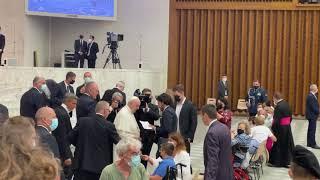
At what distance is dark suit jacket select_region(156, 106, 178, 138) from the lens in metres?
7.41

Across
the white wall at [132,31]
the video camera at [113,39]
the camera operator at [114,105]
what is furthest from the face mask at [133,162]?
the white wall at [132,31]

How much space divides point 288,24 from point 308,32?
0.78 metres

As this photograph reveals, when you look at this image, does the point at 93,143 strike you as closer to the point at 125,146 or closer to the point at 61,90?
the point at 125,146

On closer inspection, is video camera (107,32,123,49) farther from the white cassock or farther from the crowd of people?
the white cassock

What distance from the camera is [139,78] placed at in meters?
18.2

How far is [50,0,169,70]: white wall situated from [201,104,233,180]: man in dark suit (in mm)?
15141

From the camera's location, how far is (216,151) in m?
5.40

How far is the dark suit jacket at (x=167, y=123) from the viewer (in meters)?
7.41

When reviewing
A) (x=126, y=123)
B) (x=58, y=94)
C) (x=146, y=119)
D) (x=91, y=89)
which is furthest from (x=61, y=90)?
(x=126, y=123)

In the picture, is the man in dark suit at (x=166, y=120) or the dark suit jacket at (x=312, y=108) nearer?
the man in dark suit at (x=166, y=120)

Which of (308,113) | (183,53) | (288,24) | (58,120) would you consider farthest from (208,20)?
(58,120)

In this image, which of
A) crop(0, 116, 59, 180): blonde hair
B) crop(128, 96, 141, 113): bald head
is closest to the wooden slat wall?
crop(128, 96, 141, 113): bald head

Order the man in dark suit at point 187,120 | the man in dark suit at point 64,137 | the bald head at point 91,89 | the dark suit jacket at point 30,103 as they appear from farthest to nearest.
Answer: the man in dark suit at point 187,120 → the bald head at point 91,89 → the dark suit jacket at point 30,103 → the man in dark suit at point 64,137

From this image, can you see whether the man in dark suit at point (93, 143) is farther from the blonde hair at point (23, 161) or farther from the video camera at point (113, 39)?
the video camera at point (113, 39)
